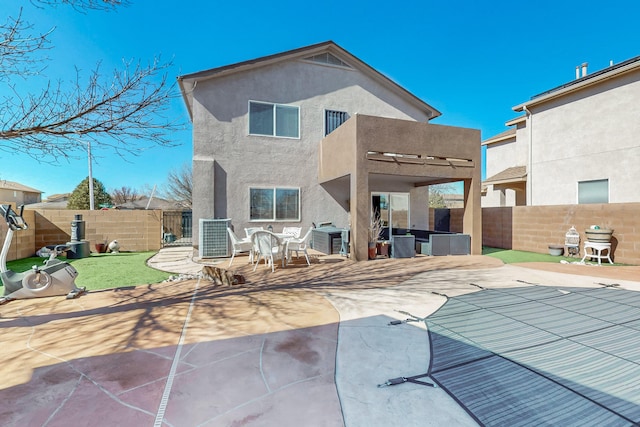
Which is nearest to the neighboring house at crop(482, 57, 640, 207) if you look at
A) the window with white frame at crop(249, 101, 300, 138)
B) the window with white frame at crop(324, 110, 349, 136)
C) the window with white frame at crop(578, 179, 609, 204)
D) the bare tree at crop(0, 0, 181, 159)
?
the window with white frame at crop(578, 179, 609, 204)

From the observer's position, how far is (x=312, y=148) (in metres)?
12.1

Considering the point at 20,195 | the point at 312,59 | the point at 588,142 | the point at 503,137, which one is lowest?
the point at 20,195

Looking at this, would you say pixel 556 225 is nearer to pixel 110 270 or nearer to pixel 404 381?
pixel 404 381

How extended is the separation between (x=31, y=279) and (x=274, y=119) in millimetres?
8669

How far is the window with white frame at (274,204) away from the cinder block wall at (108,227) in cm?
443

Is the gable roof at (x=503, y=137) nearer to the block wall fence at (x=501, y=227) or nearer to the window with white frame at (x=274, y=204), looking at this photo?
the block wall fence at (x=501, y=227)

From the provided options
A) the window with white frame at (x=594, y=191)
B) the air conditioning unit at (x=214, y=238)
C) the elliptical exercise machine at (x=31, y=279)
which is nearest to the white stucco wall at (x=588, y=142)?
the window with white frame at (x=594, y=191)

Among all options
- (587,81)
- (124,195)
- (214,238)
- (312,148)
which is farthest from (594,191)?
(124,195)

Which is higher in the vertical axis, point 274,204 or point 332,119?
point 332,119

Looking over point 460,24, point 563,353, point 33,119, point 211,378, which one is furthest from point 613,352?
point 460,24

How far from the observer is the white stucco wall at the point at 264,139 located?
10.6 m

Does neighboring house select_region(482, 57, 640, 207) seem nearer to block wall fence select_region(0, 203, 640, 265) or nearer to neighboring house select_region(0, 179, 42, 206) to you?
block wall fence select_region(0, 203, 640, 265)

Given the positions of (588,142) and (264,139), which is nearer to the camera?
(264,139)

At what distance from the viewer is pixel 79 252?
10336 mm
